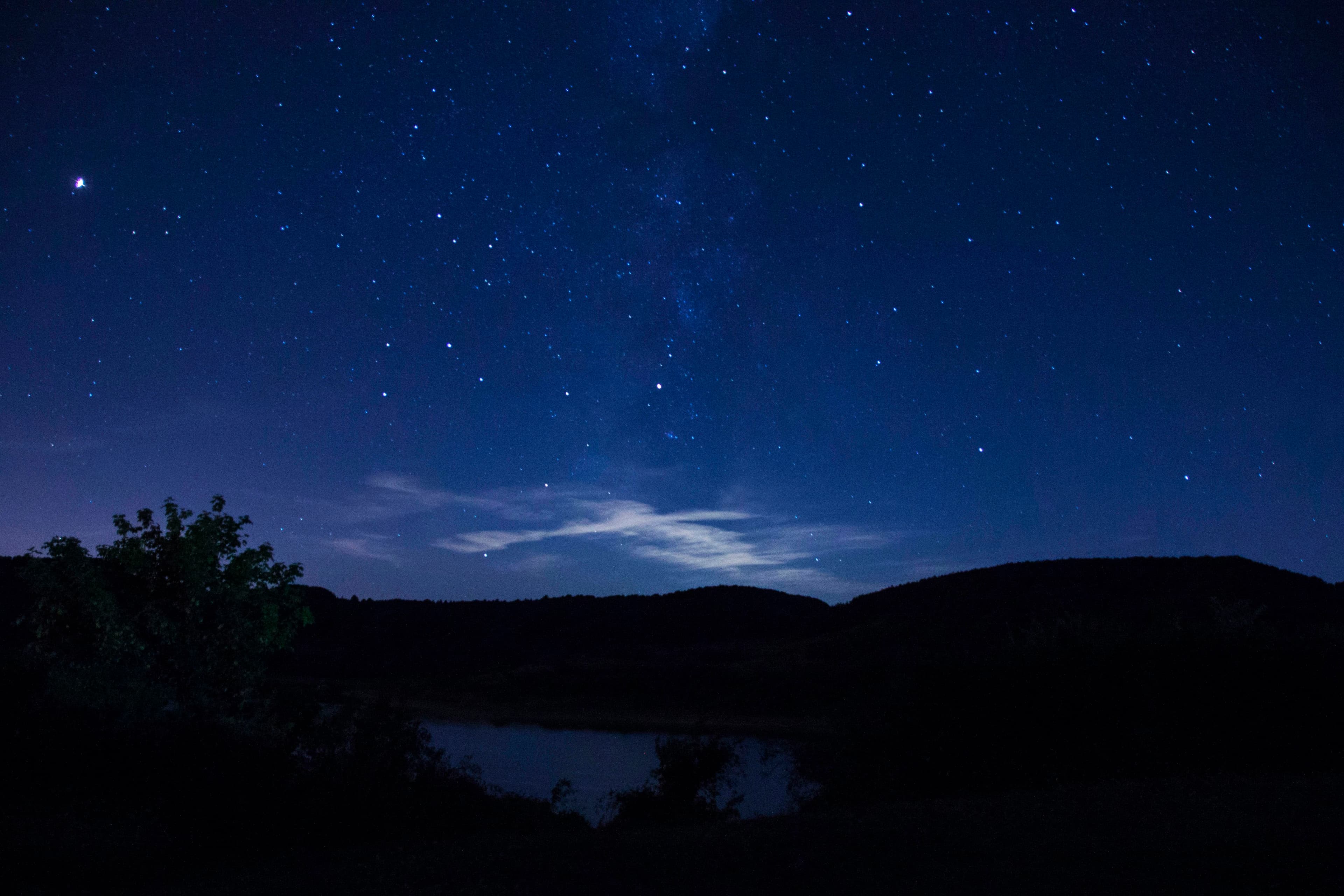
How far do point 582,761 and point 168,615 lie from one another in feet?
85.1

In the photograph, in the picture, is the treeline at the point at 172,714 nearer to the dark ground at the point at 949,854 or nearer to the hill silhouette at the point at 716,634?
the dark ground at the point at 949,854

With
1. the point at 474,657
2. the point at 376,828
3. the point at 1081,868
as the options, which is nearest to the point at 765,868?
the point at 1081,868

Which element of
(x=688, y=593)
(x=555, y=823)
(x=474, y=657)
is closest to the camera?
(x=555, y=823)

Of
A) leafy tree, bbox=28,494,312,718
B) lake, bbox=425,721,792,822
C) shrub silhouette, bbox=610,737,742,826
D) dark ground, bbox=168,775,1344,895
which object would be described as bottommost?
lake, bbox=425,721,792,822

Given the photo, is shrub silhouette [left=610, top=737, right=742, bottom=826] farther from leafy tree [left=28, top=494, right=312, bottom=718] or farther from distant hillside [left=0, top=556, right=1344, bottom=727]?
leafy tree [left=28, top=494, right=312, bottom=718]

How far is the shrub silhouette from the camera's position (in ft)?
79.5

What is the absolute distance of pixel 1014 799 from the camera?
14.4 meters

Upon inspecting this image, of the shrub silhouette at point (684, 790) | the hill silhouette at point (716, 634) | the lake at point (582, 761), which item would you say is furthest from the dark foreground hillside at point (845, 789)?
the hill silhouette at point (716, 634)

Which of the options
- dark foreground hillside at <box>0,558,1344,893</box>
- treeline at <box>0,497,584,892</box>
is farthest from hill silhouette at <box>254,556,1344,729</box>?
treeline at <box>0,497,584,892</box>

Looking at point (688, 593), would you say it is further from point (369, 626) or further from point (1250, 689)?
point (1250, 689)

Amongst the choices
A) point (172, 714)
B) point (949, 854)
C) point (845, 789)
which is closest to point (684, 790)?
point (845, 789)

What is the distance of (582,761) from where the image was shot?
136 feet

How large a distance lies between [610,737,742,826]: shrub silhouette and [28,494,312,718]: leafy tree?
10960mm

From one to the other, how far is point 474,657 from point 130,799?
62556 millimetres
